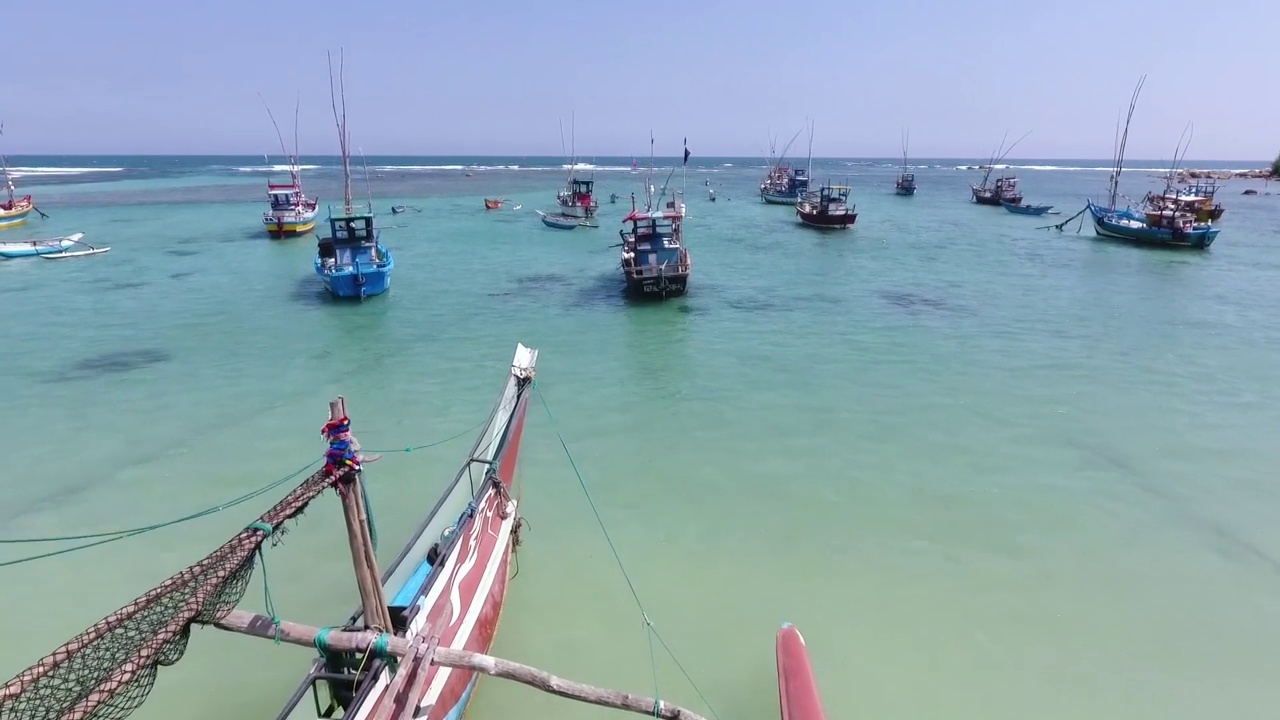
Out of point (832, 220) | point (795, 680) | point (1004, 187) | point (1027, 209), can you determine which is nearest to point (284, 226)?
point (832, 220)

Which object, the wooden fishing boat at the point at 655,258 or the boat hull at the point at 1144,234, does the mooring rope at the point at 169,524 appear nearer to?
the wooden fishing boat at the point at 655,258

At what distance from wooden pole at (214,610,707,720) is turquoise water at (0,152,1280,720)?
220 cm

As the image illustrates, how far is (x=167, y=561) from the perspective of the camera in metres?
9.03

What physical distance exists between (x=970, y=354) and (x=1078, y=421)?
4.26 meters

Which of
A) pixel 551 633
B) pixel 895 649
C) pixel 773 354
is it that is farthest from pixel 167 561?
pixel 773 354

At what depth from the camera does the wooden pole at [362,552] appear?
473 centimetres

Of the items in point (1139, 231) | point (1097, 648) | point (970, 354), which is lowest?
point (1097, 648)

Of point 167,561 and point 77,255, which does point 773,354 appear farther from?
point 77,255

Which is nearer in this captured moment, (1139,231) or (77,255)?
(77,255)

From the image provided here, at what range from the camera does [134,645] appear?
13.6 ft

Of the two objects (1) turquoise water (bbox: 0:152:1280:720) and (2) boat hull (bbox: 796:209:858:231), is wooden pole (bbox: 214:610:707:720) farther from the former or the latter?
(2) boat hull (bbox: 796:209:858:231)

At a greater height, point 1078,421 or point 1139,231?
point 1139,231

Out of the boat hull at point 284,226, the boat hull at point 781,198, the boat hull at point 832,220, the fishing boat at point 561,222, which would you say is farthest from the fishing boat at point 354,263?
the boat hull at point 781,198

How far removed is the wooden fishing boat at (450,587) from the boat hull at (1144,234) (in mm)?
36481
